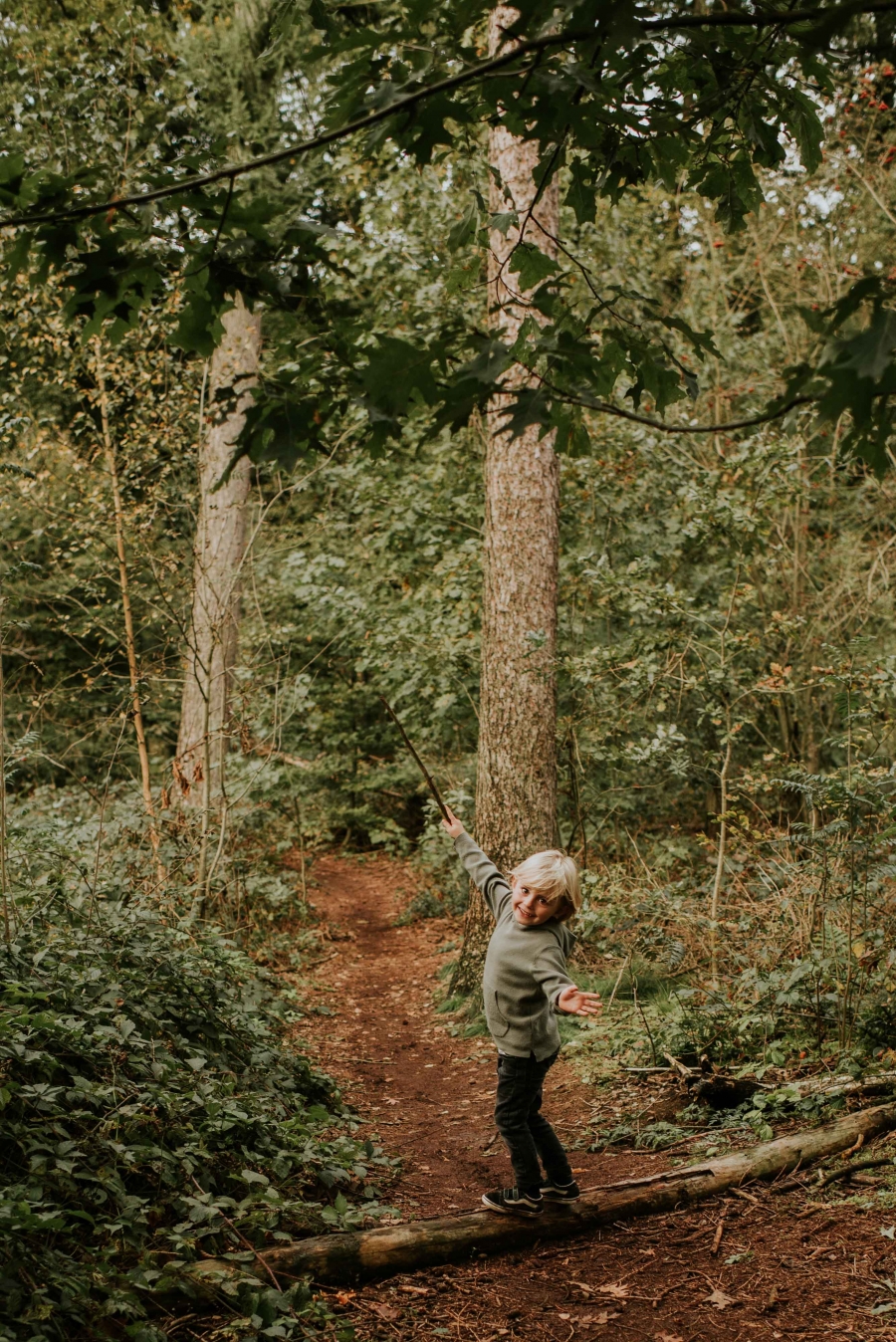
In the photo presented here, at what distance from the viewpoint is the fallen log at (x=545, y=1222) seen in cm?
338

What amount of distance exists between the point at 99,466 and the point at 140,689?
12.7 ft

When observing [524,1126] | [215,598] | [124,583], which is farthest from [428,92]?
[124,583]

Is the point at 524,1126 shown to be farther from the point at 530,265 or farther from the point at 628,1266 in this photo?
the point at 530,265

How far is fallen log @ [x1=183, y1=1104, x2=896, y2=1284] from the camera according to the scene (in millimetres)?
3383

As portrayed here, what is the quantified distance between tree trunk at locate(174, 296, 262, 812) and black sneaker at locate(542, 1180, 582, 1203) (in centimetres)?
415

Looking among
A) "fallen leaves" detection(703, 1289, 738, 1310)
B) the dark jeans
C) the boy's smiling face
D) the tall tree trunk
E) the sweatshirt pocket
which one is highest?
the tall tree trunk

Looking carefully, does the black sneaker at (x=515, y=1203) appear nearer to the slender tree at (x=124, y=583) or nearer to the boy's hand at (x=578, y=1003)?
the boy's hand at (x=578, y=1003)

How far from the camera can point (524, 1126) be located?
3939 mm

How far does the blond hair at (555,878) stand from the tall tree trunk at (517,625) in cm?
314

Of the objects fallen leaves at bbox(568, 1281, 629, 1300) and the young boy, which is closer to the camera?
fallen leaves at bbox(568, 1281, 629, 1300)

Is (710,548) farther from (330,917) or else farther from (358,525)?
(330,917)

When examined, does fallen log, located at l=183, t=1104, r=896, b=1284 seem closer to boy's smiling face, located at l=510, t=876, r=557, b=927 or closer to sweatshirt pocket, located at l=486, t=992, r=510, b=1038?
sweatshirt pocket, located at l=486, t=992, r=510, b=1038

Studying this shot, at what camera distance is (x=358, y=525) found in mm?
11305

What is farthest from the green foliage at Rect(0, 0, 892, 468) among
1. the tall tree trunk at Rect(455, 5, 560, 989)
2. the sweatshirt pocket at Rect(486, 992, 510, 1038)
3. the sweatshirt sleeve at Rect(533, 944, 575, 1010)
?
the tall tree trunk at Rect(455, 5, 560, 989)
